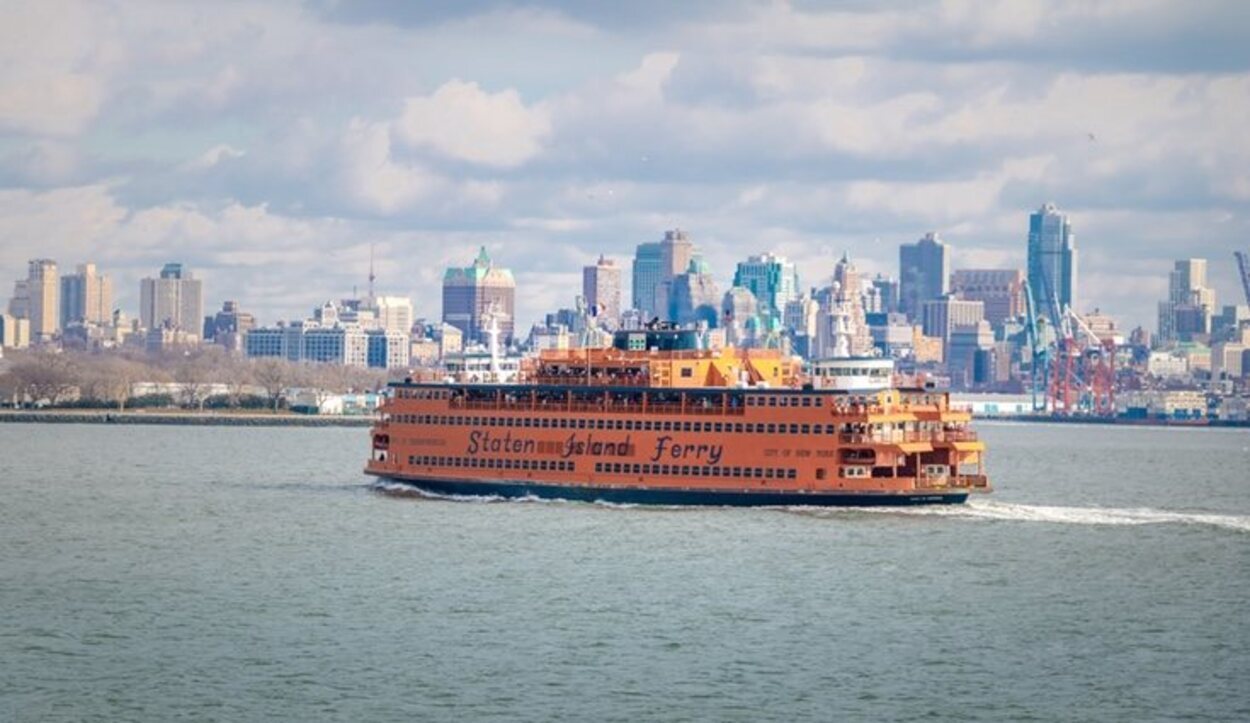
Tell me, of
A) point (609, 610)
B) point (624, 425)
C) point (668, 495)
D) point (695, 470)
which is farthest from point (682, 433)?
point (609, 610)

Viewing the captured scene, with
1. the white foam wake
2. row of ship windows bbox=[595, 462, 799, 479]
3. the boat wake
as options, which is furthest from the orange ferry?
the white foam wake

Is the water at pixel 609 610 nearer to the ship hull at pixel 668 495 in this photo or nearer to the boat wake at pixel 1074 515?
the boat wake at pixel 1074 515

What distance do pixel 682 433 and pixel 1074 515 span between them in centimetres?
1480

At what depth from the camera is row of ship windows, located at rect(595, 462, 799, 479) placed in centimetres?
8094

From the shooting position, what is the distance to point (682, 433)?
8312cm

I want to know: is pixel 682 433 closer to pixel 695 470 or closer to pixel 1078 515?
pixel 695 470

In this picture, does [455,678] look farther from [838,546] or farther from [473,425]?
[473,425]

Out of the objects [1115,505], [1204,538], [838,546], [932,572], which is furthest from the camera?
[1115,505]

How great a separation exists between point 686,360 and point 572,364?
5.32 m

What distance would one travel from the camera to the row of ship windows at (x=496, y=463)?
86.4 m

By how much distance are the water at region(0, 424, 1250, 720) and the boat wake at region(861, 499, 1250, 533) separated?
9.5 inches

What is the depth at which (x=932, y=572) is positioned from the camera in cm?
6575

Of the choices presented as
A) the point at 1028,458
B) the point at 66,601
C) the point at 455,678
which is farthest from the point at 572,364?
the point at 1028,458

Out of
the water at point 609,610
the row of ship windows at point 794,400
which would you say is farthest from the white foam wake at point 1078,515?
the row of ship windows at point 794,400
